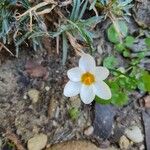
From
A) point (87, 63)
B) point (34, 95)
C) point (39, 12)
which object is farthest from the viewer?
point (34, 95)

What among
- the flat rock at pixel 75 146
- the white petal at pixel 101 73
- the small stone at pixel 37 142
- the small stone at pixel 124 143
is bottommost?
the small stone at pixel 124 143

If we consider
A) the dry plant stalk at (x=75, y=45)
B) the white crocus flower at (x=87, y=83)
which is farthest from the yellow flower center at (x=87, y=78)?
the dry plant stalk at (x=75, y=45)

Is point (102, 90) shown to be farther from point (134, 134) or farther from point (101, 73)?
point (134, 134)

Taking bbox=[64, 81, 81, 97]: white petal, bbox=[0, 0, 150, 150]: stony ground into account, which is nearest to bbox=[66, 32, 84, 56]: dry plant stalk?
bbox=[0, 0, 150, 150]: stony ground

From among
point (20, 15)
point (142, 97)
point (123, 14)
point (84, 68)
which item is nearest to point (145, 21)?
point (123, 14)

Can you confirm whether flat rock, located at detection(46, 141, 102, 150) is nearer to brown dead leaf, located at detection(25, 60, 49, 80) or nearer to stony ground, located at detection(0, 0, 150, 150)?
stony ground, located at detection(0, 0, 150, 150)

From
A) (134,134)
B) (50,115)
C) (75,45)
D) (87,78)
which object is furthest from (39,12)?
(134,134)

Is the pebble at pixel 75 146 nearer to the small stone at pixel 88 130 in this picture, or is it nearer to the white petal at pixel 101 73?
the small stone at pixel 88 130
